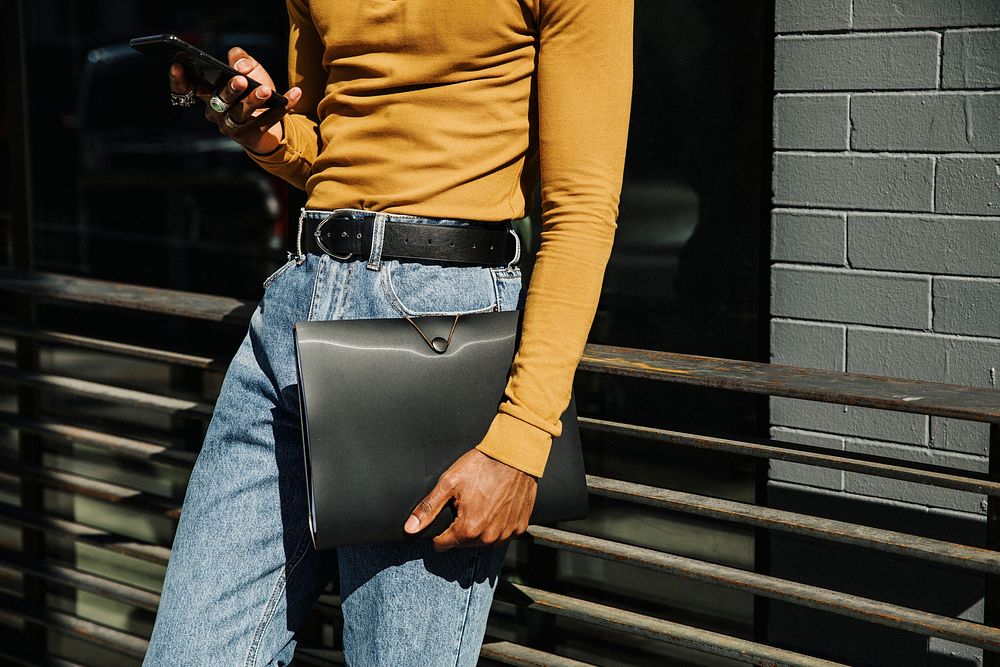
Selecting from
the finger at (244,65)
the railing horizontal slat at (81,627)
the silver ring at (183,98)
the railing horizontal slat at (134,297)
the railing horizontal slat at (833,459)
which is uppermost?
the finger at (244,65)

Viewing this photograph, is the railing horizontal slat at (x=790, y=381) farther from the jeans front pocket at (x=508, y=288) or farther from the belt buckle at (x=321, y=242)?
the belt buckle at (x=321, y=242)

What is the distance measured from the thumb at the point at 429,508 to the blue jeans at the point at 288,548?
8 cm

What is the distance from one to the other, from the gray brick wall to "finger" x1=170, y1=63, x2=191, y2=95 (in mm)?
1534

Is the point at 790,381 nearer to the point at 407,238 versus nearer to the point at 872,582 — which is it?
the point at 407,238

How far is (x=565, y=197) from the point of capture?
5.15ft

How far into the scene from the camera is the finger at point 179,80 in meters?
1.76

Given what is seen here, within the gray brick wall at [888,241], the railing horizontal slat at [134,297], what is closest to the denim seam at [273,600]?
the railing horizontal slat at [134,297]

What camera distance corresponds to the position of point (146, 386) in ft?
15.3

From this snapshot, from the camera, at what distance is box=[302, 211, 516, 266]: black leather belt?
165cm

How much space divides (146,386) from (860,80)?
10.4ft

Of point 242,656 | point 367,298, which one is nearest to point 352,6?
point 367,298

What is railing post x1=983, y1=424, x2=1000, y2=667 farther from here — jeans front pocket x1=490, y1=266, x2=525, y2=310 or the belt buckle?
the belt buckle

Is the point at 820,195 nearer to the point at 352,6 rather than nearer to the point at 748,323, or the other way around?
the point at 748,323

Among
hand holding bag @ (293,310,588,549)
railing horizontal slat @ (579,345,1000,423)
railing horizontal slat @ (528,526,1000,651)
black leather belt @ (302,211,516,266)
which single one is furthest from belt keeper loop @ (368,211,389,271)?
railing horizontal slat @ (528,526,1000,651)
